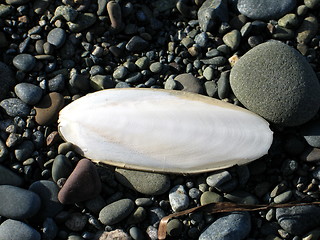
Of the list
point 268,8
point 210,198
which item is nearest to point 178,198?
point 210,198

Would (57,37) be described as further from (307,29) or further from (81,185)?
(307,29)

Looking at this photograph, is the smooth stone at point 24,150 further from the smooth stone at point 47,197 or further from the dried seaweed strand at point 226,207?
the dried seaweed strand at point 226,207

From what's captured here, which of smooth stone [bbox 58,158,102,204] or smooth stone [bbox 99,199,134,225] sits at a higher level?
smooth stone [bbox 58,158,102,204]

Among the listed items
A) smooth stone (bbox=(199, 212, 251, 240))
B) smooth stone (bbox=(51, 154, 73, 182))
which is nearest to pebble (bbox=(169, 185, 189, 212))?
smooth stone (bbox=(199, 212, 251, 240))

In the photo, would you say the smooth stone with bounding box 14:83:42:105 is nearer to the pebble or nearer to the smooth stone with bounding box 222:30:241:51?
the pebble

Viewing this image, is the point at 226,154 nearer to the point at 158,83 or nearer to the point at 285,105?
the point at 285,105

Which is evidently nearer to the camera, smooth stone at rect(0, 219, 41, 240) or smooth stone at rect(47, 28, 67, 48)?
smooth stone at rect(0, 219, 41, 240)

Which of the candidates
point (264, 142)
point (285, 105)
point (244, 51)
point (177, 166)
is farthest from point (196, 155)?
point (244, 51)
